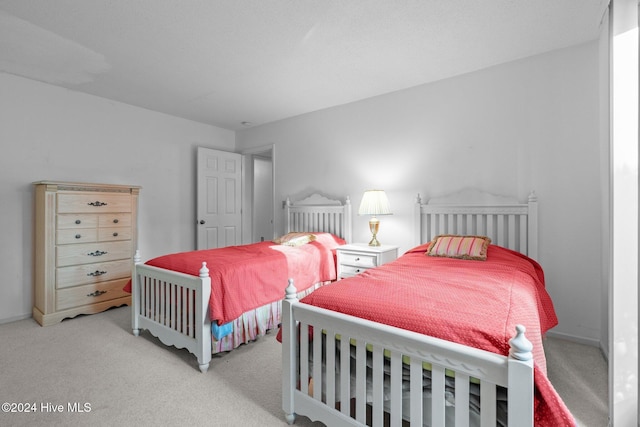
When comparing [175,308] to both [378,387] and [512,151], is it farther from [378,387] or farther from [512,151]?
[512,151]

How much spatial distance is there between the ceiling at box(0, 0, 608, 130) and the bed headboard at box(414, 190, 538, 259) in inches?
48.8

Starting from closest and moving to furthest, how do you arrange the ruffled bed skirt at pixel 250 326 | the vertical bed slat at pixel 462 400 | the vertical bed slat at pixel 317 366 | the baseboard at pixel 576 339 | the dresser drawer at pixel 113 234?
the vertical bed slat at pixel 462 400 → the vertical bed slat at pixel 317 366 → the ruffled bed skirt at pixel 250 326 → the baseboard at pixel 576 339 → the dresser drawer at pixel 113 234

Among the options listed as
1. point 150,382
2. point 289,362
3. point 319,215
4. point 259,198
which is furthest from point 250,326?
point 259,198

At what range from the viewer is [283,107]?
4016 millimetres

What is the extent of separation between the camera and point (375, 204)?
10.5ft

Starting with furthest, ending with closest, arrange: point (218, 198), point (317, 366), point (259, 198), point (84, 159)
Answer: point (259, 198) → point (218, 198) → point (84, 159) → point (317, 366)

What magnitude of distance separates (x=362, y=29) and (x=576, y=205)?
2.19 metres

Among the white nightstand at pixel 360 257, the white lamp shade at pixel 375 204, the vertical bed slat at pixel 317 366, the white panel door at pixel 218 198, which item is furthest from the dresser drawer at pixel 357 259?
the white panel door at pixel 218 198

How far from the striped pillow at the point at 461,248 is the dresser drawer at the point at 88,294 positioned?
10.8ft

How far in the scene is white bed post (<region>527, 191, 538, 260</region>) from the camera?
8.50ft

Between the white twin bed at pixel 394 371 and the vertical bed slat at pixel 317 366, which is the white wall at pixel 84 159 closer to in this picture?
the white twin bed at pixel 394 371

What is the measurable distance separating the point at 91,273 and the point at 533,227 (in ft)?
13.9

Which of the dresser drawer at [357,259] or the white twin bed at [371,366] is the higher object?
the dresser drawer at [357,259]

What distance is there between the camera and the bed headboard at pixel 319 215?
149 inches
